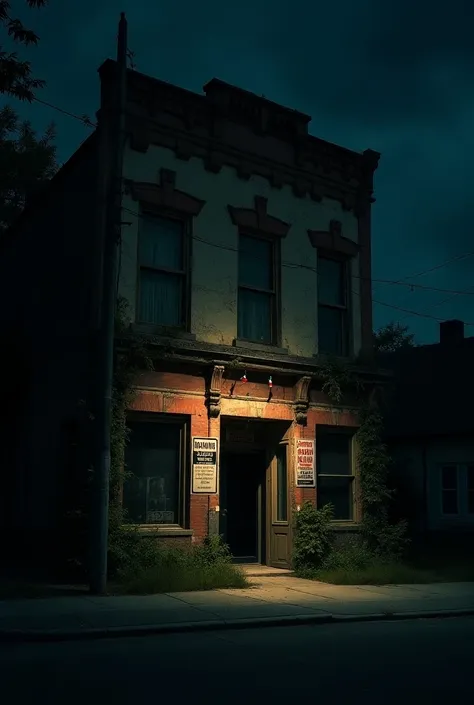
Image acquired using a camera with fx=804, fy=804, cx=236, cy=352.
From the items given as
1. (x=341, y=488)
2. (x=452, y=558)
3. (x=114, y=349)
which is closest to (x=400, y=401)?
(x=452, y=558)

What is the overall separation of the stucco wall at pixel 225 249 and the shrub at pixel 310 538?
3371 millimetres

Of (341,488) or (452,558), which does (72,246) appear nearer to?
(341,488)

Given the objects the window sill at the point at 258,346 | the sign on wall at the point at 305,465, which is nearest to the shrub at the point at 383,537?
the sign on wall at the point at 305,465

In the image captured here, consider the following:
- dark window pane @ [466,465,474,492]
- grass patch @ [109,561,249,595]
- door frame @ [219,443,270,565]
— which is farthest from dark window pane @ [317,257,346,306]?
dark window pane @ [466,465,474,492]

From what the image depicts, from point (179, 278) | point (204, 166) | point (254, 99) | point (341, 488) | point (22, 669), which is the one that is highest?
point (254, 99)

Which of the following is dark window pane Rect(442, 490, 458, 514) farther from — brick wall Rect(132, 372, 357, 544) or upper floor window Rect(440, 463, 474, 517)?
brick wall Rect(132, 372, 357, 544)

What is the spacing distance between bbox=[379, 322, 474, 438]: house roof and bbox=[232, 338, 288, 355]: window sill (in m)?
7.36

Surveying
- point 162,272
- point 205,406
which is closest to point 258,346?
point 205,406

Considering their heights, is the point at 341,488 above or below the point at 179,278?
below

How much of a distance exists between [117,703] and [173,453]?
927 centimetres

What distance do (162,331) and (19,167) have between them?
57.0ft

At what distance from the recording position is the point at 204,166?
16.3 meters

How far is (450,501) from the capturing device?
75.9 ft

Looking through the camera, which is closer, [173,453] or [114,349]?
[114,349]
